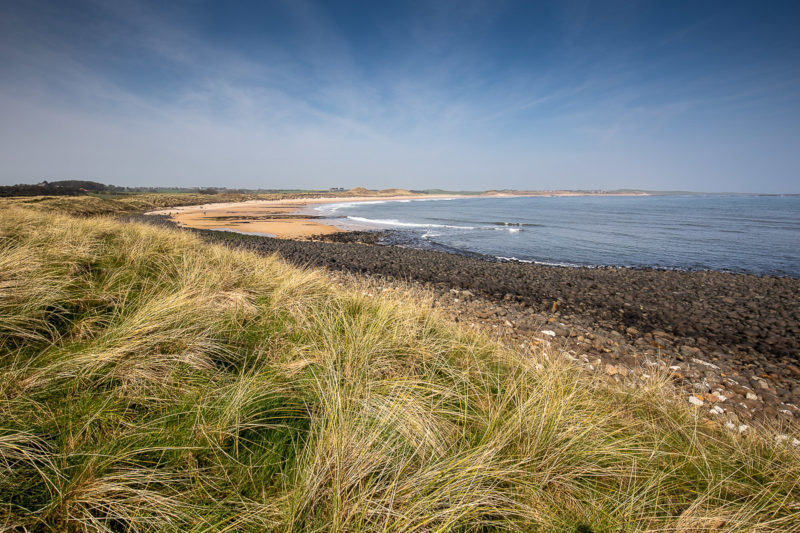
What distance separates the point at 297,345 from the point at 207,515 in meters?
1.51

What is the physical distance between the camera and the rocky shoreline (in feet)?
14.9

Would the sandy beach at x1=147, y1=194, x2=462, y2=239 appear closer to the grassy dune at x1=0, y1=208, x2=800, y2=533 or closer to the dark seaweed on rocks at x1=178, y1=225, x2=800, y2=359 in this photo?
the dark seaweed on rocks at x1=178, y1=225, x2=800, y2=359

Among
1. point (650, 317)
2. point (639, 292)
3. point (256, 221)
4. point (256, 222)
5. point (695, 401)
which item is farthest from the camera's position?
point (256, 221)

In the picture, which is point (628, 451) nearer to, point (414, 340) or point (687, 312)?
point (414, 340)

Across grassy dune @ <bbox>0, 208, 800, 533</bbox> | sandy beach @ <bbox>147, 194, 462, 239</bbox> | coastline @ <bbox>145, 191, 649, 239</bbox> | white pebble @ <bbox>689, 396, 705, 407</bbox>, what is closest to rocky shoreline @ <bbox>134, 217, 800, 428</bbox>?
white pebble @ <bbox>689, 396, 705, 407</bbox>

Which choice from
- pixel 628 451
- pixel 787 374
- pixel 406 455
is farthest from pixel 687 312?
pixel 406 455

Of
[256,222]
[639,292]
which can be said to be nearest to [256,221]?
[256,222]

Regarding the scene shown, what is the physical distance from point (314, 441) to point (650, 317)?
8237mm

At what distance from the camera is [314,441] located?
1.81 metres

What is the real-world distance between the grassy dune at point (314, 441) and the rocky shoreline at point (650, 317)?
2.13 m

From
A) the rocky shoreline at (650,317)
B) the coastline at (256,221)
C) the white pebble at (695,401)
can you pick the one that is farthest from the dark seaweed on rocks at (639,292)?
the coastline at (256,221)

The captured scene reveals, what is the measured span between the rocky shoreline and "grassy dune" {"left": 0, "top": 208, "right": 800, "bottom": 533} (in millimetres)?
2125

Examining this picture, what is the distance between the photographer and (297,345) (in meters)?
2.86

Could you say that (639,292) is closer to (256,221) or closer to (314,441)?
(314,441)
